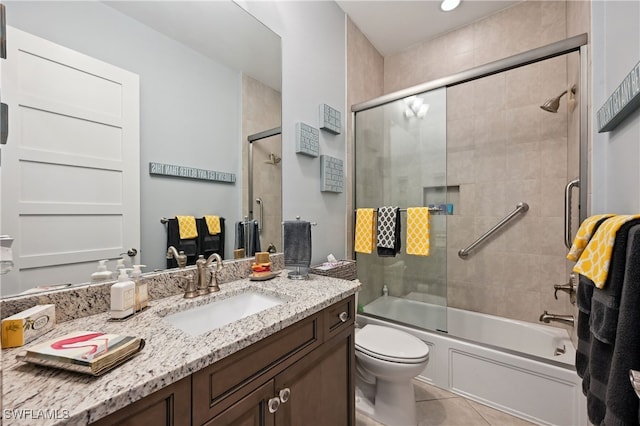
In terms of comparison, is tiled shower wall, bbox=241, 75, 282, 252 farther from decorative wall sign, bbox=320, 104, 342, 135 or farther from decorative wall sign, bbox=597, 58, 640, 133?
decorative wall sign, bbox=597, 58, 640, 133

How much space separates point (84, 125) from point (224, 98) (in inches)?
23.6

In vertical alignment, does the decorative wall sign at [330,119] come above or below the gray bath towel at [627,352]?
above

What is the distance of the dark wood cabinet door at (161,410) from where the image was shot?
493mm

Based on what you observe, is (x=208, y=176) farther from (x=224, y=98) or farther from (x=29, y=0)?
(x=29, y=0)

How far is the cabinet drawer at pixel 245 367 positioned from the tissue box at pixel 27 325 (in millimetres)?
454

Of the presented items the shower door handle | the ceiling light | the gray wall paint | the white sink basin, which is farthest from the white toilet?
the ceiling light

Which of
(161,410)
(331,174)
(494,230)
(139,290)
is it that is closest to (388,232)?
(331,174)

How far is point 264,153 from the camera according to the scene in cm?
150

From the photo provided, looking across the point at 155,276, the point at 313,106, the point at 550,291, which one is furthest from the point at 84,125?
the point at 550,291

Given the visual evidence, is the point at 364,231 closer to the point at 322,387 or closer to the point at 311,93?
the point at 311,93

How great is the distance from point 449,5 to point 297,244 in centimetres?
220

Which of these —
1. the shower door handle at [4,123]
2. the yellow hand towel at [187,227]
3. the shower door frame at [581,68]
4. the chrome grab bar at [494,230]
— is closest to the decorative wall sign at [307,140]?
the yellow hand towel at [187,227]

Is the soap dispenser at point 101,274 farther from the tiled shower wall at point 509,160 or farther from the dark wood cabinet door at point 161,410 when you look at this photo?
the tiled shower wall at point 509,160

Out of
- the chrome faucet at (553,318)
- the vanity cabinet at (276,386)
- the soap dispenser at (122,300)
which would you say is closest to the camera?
the vanity cabinet at (276,386)
